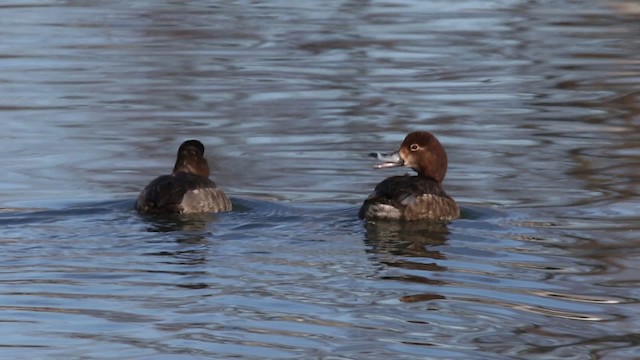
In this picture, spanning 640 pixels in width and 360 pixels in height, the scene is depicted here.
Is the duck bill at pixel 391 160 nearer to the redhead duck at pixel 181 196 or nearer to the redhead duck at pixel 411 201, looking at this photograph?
the redhead duck at pixel 411 201

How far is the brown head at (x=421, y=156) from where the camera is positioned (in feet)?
40.1

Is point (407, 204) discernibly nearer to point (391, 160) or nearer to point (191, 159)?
point (391, 160)

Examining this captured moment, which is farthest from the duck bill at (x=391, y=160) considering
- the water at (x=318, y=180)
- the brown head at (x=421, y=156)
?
the water at (x=318, y=180)

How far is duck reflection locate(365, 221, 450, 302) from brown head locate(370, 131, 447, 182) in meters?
0.91

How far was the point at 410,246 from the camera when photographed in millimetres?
Result: 10609

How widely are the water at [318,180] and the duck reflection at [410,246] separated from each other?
0.10ft

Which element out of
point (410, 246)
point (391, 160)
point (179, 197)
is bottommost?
point (410, 246)

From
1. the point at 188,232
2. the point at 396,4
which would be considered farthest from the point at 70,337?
the point at 396,4

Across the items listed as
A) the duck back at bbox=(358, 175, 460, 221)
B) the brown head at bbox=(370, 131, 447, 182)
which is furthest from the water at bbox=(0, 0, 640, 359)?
the brown head at bbox=(370, 131, 447, 182)

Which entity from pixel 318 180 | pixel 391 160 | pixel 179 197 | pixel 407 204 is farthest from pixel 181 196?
pixel 318 180

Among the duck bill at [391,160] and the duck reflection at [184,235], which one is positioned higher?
the duck bill at [391,160]

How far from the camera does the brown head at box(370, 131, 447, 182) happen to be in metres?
12.2

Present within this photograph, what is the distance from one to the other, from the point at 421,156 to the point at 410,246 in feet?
5.85

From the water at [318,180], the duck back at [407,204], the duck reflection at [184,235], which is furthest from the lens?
the duck back at [407,204]
